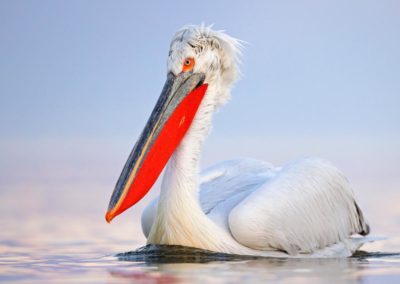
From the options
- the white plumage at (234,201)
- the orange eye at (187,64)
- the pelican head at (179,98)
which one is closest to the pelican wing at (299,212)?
the white plumage at (234,201)

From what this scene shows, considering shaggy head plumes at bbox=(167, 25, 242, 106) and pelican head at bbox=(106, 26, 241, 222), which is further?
shaggy head plumes at bbox=(167, 25, 242, 106)

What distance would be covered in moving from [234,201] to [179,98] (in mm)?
983

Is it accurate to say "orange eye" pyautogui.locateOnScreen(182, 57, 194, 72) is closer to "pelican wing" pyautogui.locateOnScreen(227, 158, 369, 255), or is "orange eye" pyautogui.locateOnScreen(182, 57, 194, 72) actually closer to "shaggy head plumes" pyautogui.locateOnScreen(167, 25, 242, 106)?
"shaggy head plumes" pyautogui.locateOnScreen(167, 25, 242, 106)

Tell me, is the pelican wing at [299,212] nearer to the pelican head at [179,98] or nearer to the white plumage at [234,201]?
the white plumage at [234,201]

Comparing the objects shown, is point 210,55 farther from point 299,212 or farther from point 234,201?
point 299,212

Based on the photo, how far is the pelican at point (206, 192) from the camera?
6.98m

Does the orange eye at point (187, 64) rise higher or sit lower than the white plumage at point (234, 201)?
higher

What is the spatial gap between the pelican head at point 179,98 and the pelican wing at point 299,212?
720 mm

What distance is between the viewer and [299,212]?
759 cm

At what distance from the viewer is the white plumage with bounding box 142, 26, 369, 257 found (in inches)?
276

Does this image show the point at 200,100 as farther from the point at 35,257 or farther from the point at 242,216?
the point at 35,257

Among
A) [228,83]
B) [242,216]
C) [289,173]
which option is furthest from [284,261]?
[228,83]

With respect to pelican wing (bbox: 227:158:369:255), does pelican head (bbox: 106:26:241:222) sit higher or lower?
higher

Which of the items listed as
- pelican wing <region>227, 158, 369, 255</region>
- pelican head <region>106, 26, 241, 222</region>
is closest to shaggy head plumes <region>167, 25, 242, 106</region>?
pelican head <region>106, 26, 241, 222</region>
